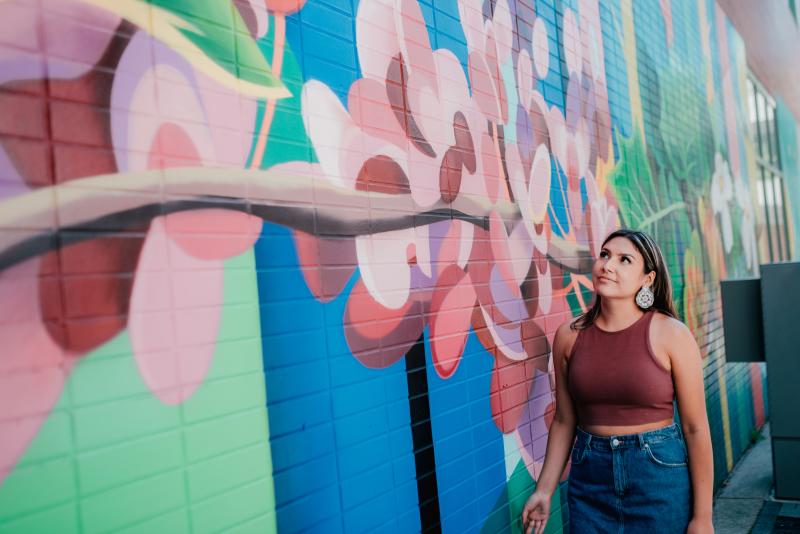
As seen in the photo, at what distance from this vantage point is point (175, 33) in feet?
6.50

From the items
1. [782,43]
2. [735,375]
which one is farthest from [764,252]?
[782,43]

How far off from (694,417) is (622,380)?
0.30 m

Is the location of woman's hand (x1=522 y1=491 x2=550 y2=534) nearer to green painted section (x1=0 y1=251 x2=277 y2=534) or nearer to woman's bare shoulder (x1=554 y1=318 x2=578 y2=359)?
woman's bare shoulder (x1=554 y1=318 x2=578 y2=359)

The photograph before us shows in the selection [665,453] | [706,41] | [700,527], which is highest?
[706,41]

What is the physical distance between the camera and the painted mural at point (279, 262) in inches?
64.6

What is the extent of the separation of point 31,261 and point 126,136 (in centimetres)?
44

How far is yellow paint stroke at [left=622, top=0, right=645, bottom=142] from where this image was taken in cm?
577

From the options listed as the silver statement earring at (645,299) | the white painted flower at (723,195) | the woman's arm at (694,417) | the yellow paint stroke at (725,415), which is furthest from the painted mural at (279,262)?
the white painted flower at (723,195)

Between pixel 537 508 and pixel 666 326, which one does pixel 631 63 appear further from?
pixel 537 508

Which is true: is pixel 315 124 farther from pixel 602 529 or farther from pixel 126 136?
pixel 602 529

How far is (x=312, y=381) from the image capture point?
234 cm

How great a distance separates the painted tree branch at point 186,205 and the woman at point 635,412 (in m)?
0.90

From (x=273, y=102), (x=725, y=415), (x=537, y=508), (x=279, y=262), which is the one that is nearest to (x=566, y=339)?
(x=537, y=508)

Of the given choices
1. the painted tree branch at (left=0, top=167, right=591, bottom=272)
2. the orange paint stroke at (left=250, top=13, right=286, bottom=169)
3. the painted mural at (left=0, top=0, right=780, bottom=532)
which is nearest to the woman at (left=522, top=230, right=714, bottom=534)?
the painted mural at (left=0, top=0, right=780, bottom=532)
